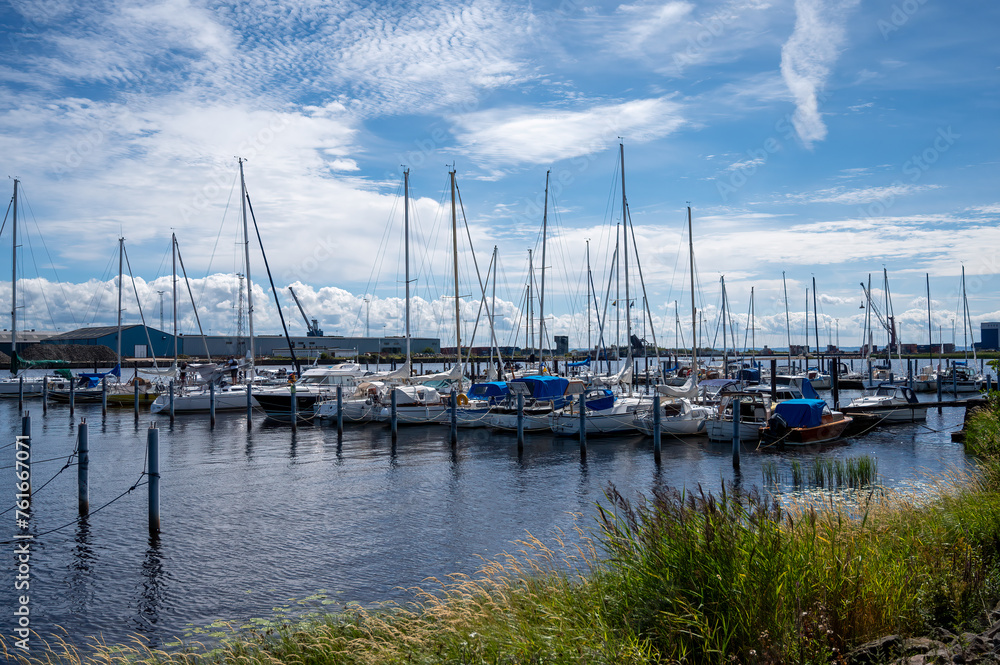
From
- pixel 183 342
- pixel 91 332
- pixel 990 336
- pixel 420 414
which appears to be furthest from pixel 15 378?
pixel 990 336

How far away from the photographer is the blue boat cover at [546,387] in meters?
39.8

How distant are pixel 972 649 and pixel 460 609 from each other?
548 centimetres

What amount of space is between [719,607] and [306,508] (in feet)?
56.1

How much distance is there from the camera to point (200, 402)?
170 ft

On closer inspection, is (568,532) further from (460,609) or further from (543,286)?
(543,286)

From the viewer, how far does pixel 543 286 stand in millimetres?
57781

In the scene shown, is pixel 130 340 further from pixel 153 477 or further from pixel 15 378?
pixel 153 477

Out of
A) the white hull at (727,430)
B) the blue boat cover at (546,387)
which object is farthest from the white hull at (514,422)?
the white hull at (727,430)

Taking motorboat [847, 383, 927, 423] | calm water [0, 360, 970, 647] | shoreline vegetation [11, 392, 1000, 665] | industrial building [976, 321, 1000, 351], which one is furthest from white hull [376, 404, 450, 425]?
industrial building [976, 321, 1000, 351]

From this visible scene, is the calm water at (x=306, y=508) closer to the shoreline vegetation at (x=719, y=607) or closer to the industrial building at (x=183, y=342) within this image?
the shoreline vegetation at (x=719, y=607)

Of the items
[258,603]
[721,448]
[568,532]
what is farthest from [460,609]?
[721,448]

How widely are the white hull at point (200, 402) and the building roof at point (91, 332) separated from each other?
10389 cm

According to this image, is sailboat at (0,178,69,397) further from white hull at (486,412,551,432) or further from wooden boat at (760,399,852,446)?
wooden boat at (760,399,852,446)

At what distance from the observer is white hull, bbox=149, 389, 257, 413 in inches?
2005
